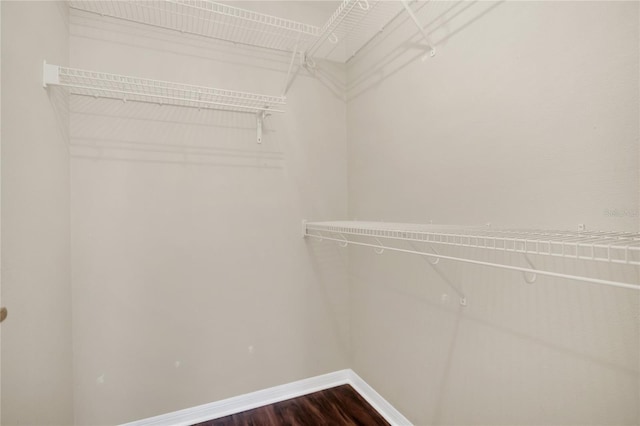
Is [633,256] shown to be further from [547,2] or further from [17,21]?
[17,21]

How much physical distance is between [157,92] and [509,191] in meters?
1.79

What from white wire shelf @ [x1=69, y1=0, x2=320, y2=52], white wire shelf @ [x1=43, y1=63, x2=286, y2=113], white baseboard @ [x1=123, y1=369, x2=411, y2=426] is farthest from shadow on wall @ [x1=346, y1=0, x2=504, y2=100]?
white baseboard @ [x1=123, y1=369, x2=411, y2=426]

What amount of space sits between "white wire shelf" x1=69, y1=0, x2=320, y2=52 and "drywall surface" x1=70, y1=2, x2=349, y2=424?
48 mm

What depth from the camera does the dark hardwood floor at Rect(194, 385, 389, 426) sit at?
1.69 metres

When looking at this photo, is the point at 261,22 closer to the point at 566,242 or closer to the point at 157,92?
the point at 157,92

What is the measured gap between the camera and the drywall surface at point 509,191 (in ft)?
2.76

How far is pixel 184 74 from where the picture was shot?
172 cm

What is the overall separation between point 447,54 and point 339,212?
116 centimetres

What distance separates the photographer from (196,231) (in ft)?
5.69

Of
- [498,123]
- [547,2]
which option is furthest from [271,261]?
[547,2]

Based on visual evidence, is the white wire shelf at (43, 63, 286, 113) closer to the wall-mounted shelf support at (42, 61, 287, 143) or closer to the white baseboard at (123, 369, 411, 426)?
the wall-mounted shelf support at (42, 61, 287, 143)

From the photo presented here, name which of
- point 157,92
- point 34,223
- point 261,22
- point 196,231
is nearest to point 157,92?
point 157,92

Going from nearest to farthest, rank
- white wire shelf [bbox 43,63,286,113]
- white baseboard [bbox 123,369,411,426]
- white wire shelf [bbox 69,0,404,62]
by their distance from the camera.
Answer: white wire shelf [bbox 43,63,286,113], white wire shelf [bbox 69,0,404,62], white baseboard [bbox 123,369,411,426]

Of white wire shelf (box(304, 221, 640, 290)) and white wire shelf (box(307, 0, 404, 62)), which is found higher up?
white wire shelf (box(307, 0, 404, 62))
